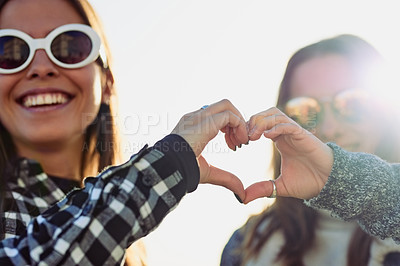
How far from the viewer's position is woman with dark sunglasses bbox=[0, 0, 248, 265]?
4.89 ft

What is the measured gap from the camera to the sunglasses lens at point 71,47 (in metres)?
2.24

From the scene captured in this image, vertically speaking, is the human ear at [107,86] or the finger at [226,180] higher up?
the human ear at [107,86]

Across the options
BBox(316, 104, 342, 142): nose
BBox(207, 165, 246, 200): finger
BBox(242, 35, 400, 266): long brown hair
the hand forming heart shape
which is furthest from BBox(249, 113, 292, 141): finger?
BBox(242, 35, 400, 266): long brown hair

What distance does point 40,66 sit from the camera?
220 centimetres

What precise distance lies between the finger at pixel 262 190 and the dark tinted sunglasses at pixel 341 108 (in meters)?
1.11

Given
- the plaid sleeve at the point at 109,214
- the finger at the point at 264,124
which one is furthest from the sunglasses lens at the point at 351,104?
the plaid sleeve at the point at 109,214

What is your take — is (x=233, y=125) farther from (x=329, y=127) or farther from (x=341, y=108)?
(x=329, y=127)

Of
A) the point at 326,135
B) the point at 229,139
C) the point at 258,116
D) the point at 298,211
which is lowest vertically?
the point at 298,211

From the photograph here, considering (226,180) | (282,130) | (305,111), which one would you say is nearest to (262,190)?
(226,180)

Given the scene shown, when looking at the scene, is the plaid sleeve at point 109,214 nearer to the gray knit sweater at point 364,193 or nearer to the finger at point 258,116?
the finger at point 258,116

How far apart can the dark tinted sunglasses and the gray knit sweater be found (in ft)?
3.59

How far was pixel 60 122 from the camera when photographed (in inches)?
89.4

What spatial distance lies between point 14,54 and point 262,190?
1.24 meters

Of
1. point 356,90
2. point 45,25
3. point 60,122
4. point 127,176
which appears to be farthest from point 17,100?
point 356,90
